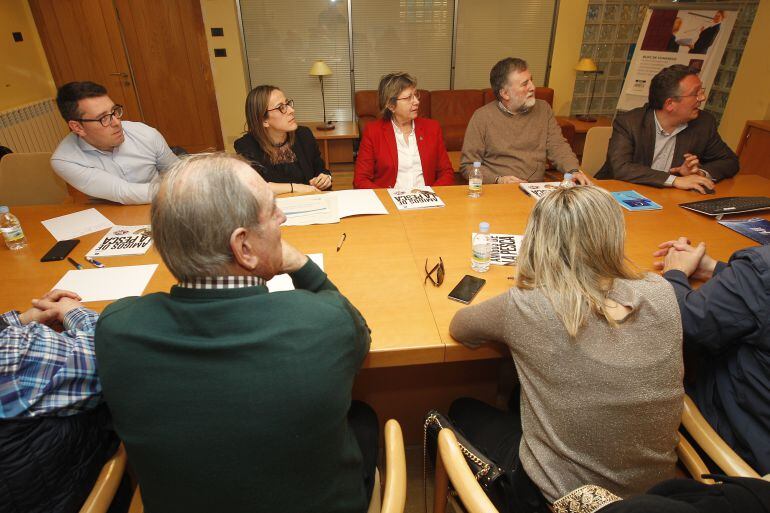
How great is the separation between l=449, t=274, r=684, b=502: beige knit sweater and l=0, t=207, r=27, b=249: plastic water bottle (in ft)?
6.32

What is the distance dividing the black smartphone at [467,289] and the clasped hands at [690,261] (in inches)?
25.5

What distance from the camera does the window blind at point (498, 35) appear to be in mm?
5105

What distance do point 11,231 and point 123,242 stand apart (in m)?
0.42

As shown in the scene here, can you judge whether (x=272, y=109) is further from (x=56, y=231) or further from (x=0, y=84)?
(x=0, y=84)

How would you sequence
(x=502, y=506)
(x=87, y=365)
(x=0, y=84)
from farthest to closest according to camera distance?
(x=0, y=84) < (x=502, y=506) < (x=87, y=365)

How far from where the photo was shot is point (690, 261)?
148 cm

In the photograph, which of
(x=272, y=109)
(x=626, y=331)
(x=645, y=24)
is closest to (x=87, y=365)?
(x=626, y=331)

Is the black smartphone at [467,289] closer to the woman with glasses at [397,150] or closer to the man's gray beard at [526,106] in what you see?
the woman with glasses at [397,150]

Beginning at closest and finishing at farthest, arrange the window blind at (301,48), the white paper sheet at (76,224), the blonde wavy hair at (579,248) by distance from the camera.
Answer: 1. the blonde wavy hair at (579,248)
2. the white paper sheet at (76,224)
3. the window blind at (301,48)

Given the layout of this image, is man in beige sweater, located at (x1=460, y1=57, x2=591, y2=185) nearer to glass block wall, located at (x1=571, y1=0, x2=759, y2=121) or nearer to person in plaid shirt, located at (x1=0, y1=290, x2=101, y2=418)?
person in plaid shirt, located at (x1=0, y1=290, x2=101, y2=418)

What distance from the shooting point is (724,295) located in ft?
3.81

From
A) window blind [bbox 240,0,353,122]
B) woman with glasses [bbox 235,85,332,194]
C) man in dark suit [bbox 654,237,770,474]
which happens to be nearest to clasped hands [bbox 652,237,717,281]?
man in dark suit [bbox 654,237,770,474]

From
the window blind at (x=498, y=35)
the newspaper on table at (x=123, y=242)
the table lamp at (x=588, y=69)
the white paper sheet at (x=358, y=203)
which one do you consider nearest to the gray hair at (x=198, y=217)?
the newspaper on table at (x=123, y=242)

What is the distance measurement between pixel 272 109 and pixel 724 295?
220 centimetres
